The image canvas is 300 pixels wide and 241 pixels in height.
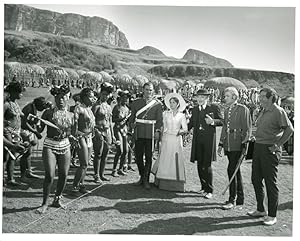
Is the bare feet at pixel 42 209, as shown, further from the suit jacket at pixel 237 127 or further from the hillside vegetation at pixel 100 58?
the suit jacket at pixel 237 127

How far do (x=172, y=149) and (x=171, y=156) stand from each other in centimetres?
12

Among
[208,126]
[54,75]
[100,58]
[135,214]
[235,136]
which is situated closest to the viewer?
[135,214]

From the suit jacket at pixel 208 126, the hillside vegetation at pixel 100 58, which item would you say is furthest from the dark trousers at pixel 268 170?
the hillside vegetation at pixel 100 58

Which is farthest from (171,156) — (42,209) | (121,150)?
(42,209)

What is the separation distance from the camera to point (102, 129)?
511 cm

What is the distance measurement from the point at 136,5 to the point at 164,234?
131 inches

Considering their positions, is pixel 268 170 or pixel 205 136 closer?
pixel 268 170

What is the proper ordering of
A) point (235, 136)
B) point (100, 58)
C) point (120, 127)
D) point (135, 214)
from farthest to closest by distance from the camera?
point (100, 58) → point (120, 127) → point (235, 136) → point (135, 214)

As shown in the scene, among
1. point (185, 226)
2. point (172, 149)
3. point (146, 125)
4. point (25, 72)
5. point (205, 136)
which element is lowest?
point (185, 226)

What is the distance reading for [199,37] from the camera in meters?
5.48

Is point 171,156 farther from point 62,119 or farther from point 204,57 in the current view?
point 204,57

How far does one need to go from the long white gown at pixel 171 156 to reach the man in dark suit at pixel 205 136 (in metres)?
0.26

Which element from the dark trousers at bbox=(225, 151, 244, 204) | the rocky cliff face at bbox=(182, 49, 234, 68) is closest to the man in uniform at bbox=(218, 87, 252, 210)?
the dark trousers at bbox=(225, 151, 244, 204)

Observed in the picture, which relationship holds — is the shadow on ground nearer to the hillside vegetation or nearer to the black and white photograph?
the black and white photograph
